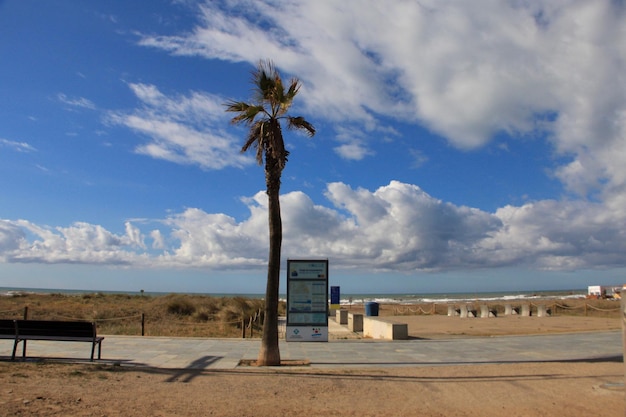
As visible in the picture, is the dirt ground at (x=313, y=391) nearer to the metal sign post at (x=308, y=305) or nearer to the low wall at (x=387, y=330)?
the metal sign post at (x=308, y=305)

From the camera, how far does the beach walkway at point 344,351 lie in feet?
36.6

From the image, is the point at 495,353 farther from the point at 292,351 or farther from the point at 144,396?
the point at 144,396

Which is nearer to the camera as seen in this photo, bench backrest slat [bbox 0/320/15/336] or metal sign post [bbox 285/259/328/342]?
bench backrest slat [bbox 0/320/15/336]

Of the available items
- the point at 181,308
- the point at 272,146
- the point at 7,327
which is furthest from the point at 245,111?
the point at 181,308

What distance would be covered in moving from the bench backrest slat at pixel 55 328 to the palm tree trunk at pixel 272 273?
3.59m

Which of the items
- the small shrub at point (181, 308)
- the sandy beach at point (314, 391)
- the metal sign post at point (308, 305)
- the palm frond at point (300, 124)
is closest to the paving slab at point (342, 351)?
the metal sign post at point (308, 305)

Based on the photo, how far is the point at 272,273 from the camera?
36.1 feet

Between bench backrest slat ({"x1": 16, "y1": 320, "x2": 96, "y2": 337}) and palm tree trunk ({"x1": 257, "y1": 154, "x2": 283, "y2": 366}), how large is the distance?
11.8ft

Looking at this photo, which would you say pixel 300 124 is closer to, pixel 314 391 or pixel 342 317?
pixel 314 391

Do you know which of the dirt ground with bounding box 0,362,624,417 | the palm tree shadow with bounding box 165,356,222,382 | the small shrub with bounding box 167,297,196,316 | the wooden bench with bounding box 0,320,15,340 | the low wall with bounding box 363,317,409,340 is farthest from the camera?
the small shrub with bounding box 167,297,196,316

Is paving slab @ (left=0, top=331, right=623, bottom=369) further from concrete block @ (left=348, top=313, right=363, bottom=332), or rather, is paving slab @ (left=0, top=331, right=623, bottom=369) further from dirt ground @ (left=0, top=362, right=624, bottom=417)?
concrete block @ (left=348, top=313, right=363, bottom=332)

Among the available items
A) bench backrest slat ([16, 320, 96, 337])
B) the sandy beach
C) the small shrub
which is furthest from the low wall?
the small shrub

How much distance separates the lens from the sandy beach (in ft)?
22.6

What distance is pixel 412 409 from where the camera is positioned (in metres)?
7.14
